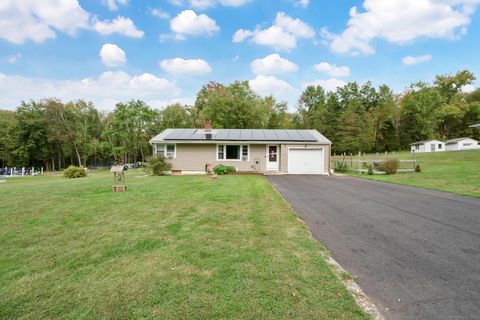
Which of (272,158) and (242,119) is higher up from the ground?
(242,119)

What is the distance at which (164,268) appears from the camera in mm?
2693

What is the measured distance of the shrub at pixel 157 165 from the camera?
14.9m

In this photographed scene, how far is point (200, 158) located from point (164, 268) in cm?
1381

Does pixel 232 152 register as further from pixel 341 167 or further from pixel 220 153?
pixel 341 167

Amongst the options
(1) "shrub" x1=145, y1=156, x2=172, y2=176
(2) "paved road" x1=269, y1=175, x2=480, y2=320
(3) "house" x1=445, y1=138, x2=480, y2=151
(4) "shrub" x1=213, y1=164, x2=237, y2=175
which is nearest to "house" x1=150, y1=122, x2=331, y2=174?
(4) "shrub" x1=213, y1=164, x2=237, y2=175

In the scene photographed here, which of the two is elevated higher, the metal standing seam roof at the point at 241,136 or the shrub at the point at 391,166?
the metal standing seam roof at the point at 241,136

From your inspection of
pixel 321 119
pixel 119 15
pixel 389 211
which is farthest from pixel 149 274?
pixel 321 119

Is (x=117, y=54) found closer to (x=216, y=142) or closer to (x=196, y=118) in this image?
(x=216, y=142)

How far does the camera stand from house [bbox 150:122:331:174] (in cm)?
1614

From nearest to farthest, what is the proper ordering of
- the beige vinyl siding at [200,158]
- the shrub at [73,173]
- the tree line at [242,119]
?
1. the beige vinyl siding at [200,158]
2. the shrub at [73,173]
3. the tree line at [242,119]

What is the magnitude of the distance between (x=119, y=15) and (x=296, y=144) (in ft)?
45.5

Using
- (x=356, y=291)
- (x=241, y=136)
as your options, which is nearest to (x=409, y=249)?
(x=356, y=291)

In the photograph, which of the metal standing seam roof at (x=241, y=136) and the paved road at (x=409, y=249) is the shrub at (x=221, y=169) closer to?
the metal standing seam roof at (x=241, y=136)

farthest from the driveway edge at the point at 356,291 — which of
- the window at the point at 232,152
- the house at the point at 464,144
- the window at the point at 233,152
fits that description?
the house at the point at 464,144
